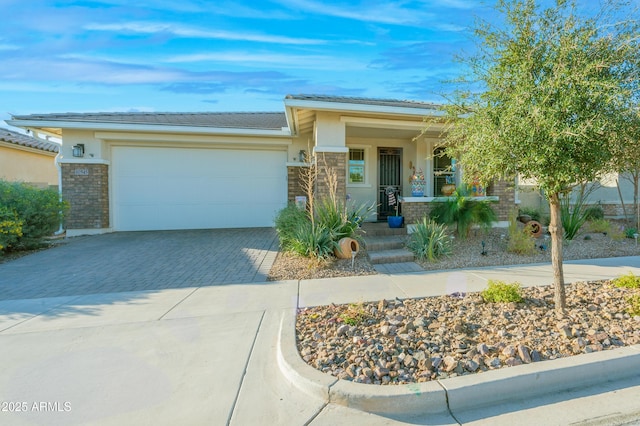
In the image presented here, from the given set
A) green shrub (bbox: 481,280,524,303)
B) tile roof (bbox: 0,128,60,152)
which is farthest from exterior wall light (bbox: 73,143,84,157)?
green shrub (bbox: 481,280,524,303)

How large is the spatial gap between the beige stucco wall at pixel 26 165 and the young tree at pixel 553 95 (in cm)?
1420

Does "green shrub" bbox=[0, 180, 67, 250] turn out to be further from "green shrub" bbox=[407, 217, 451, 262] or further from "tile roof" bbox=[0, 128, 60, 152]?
"green shrub" bbox=[407, 217, 451, 262]

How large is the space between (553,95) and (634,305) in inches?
104

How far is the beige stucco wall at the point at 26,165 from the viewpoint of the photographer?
1257 cm

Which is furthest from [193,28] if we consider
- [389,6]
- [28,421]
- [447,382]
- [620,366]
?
[620,366]

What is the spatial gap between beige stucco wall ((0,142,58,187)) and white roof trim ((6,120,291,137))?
3.20 m

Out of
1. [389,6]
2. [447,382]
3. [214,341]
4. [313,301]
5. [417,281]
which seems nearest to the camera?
[447,382]

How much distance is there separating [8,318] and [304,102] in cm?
629

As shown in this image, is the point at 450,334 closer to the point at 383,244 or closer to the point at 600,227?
the point at 383,244

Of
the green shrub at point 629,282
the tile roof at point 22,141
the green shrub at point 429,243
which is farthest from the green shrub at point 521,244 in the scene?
the tile roof at point 22,141

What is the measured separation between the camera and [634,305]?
3740 millimetres

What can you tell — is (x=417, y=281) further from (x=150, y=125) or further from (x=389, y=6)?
(x=150, y=125)

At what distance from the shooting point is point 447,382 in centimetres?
249

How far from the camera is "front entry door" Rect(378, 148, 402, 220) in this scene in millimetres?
10859
